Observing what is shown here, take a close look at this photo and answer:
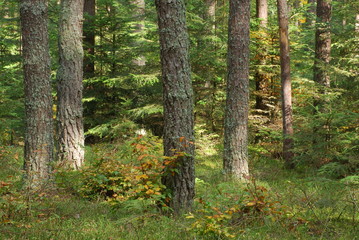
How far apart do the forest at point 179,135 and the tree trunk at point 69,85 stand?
0.03 m

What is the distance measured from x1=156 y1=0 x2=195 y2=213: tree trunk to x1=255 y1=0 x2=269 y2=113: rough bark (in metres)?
8.70

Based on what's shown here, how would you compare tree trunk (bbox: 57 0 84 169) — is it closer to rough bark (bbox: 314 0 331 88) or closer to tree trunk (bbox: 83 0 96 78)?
tree trunk (bbox: 83 0 96 78)

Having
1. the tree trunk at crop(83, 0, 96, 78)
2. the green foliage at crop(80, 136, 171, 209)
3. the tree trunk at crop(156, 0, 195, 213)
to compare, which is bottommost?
the green foliage at crop(80, 136, 171, 209)

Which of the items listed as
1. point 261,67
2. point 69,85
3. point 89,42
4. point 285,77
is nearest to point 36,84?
point 69,85

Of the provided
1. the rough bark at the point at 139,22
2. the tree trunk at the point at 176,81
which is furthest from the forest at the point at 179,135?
the rough bark at the point at 139,22

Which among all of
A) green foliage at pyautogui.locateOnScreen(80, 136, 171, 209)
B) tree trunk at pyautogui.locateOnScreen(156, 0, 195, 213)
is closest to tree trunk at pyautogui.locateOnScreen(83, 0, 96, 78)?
green foliage at pyautogui.locateOnScreen(80, 136, 171, 209)

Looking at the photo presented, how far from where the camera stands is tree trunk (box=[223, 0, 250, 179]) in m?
9.11

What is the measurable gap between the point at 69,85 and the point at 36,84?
257 cm

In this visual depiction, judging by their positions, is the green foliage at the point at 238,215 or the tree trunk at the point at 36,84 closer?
the green foliage at the point at 238,215

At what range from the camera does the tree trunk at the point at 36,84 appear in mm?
7039

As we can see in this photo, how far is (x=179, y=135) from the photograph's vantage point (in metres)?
5.46

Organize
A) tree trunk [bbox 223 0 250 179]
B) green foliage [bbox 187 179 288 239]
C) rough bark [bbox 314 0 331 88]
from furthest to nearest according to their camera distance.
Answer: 1. rough bark [bbox 314 0 331 88]
2. tree trunk [bbox 223 0 250 179]
3. green foliage [bbox 187 179 288 239]

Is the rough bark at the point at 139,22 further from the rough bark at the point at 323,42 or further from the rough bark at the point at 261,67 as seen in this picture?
the rough bark at the point at 323,42

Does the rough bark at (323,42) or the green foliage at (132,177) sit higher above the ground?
the rough bark at (323,42)
